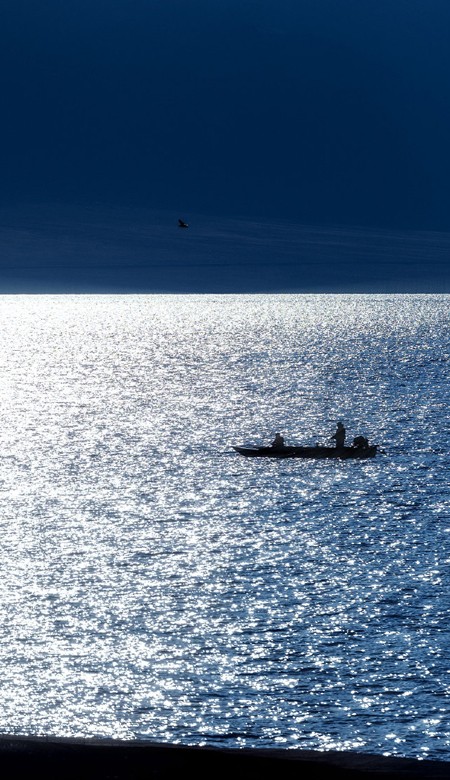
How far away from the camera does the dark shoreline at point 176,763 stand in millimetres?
7727

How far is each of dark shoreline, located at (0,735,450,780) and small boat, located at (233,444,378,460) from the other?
258 feet

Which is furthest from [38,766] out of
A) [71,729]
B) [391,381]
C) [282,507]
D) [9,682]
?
[391,381]

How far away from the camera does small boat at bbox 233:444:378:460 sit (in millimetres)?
87062

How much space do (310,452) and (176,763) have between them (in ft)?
267

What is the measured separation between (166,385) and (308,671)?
13625cm

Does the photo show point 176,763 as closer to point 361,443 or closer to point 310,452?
point 361,443

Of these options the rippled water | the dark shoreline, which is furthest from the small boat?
the dark shoreline

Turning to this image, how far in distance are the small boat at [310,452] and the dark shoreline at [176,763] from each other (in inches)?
3093

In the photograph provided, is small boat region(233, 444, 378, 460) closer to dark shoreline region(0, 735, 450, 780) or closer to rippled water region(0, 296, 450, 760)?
rippled water region(0, 296, 450, 760)

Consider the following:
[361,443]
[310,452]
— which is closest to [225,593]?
[361,443]

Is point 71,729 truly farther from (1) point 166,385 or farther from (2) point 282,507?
(1) point 166,385

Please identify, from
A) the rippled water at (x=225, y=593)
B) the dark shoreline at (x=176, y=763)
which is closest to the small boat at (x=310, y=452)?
the rippled water at (x=225, y=593)

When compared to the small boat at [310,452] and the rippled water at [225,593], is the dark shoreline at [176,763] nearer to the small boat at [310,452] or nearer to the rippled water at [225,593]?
the rippled water at [225,593]

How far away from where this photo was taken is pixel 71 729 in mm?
27984
